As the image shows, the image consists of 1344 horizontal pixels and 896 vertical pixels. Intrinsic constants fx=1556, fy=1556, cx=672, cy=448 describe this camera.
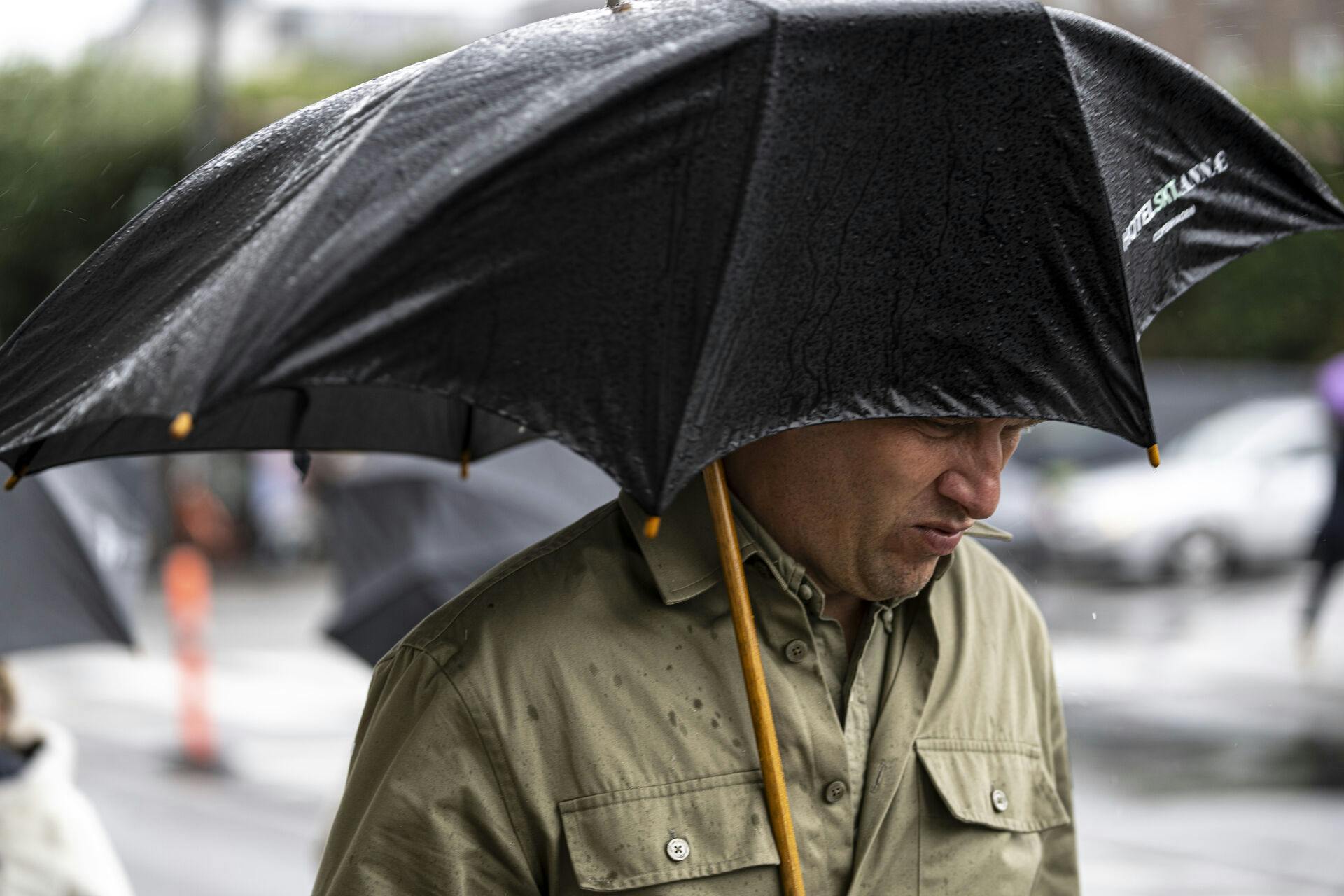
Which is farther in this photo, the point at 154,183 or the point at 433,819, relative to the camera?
the point at 154,183

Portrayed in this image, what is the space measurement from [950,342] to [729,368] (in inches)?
11.3

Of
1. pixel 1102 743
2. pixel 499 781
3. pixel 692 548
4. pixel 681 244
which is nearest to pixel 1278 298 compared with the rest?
pixel 1102 743

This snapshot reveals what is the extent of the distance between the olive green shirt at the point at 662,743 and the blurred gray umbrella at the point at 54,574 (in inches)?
75.3

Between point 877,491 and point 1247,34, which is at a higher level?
point 877,491

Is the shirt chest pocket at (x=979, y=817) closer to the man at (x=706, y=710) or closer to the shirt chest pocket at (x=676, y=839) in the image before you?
the man at (x=706, y=710)

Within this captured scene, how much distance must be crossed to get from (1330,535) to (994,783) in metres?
9.48

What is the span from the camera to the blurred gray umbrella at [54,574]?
3.71m

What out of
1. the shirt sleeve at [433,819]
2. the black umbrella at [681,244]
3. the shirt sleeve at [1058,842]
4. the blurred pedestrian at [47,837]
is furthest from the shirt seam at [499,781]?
the blurred pedestrian at [47,837]

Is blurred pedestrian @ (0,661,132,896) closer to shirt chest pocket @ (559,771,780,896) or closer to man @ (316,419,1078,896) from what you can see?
man @ (316,419,1078,896)

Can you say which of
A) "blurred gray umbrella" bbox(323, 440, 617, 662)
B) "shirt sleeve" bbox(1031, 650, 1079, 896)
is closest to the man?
"shirt sleeve" bbox(1031, 650, 1079, 896)

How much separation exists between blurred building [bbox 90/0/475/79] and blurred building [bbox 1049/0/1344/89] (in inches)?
393

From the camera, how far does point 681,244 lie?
5.59 feet

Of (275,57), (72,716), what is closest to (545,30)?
(72,716)

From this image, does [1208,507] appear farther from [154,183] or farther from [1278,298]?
[154,183]
